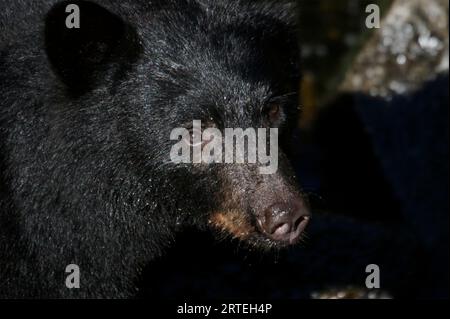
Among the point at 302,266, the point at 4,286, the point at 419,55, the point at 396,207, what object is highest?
the point at 419,55

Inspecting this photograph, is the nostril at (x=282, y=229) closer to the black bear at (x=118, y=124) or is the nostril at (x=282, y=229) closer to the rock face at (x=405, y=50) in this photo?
the black bear at (x=118, y=124)

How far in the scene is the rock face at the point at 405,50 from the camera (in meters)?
8.86

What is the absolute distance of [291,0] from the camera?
6.30m

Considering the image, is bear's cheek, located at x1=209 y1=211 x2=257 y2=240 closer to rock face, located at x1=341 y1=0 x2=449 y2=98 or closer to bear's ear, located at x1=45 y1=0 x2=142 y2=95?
bear's ear, located at x1=45 y1=0 x2=142 y2=95

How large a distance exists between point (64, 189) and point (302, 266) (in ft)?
7.92

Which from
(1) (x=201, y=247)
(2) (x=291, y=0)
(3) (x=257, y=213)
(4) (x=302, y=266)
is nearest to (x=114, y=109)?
(3) (x=257, y=213)

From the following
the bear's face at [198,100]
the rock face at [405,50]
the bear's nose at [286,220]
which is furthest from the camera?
the rock face at [405,50]

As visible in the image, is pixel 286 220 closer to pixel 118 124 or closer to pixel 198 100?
pixel 198 100

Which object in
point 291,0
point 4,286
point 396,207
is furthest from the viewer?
point 396,207

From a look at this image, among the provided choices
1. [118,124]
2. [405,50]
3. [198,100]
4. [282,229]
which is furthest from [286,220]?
[405,50]

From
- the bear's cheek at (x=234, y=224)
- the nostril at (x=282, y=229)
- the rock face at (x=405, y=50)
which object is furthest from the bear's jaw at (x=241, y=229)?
the rock face at (x=405, y=50)

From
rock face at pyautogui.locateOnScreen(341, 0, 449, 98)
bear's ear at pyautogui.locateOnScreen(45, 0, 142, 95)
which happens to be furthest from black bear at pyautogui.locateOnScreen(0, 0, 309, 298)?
rock face at pyautogui.locateOnScreen(341, 0, 449, 98)

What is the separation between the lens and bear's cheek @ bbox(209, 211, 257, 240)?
221 inches

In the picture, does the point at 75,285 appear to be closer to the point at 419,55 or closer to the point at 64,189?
the point at 64,189
